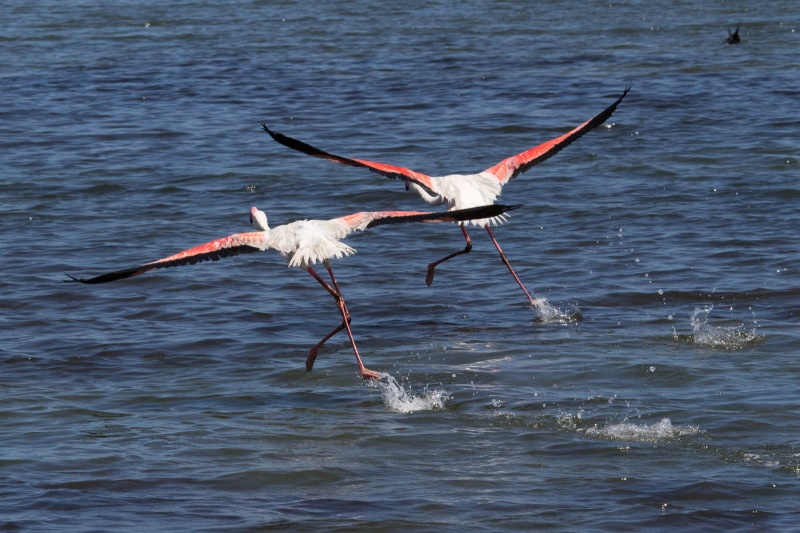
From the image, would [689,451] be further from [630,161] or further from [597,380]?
[630,161]

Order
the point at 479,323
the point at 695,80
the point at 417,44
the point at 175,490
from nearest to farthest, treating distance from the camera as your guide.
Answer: the point at 175,490, the point at 479,323, the point at 695,80, the point at 417,44

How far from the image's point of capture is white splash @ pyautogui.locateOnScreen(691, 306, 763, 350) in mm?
11281

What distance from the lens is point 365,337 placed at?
12086 mm

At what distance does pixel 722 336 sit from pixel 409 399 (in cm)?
297

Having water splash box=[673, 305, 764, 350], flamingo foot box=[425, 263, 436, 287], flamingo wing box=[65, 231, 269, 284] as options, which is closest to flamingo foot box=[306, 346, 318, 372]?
flamingo wing box=[65, 231, 269, 284]

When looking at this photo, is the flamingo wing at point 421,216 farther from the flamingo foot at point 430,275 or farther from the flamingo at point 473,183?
the flamingo foot at point 430,275

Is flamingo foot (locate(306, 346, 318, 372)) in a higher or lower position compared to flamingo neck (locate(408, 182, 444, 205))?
lower

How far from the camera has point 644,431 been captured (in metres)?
9.20

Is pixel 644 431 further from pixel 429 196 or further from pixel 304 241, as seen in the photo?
pixel 429 196

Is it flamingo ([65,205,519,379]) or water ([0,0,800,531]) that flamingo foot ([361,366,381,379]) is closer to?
flamingo ([65,205,519,379])

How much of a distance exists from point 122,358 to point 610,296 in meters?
4.72

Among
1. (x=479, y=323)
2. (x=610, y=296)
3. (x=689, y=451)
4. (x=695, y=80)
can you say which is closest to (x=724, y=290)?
Answer: (x=610, y=296)

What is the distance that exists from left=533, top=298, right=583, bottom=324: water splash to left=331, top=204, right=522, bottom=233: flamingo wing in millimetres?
2529

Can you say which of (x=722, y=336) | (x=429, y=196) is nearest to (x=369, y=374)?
(x=429, y=196)
